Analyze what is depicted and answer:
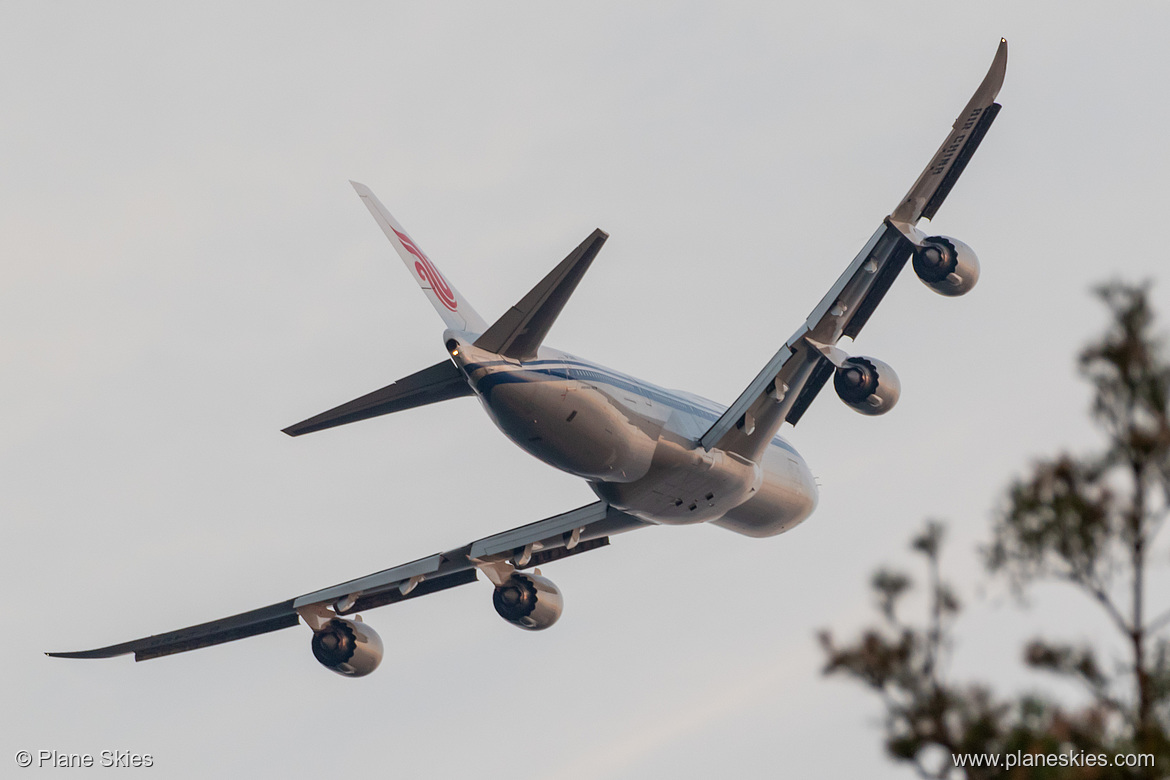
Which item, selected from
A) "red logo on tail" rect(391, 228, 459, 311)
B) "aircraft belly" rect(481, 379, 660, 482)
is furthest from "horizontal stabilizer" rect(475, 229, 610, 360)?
"red logo on tail" rect(391, 228, 459, 311)

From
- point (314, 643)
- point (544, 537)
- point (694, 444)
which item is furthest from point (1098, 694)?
point (314, 643)

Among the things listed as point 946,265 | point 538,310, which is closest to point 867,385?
point 946,265

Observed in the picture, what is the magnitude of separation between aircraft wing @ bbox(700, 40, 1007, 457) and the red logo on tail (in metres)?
5.63

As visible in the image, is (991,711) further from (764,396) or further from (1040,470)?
(764,396)

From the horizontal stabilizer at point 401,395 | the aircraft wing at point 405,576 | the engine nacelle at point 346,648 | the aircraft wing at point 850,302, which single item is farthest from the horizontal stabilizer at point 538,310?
the engine nacelle at point 346,648

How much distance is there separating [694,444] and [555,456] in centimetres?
355

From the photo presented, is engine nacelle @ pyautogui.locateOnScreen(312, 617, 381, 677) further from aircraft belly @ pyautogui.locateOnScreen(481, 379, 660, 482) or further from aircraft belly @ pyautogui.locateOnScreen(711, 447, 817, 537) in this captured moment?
aircraft belly @ pyautogui.locateOnScreen(711, 447, 817, 537)

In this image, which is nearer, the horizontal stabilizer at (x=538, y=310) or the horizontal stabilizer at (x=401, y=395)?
the horizontal stabilizer at (x=538, y=310)

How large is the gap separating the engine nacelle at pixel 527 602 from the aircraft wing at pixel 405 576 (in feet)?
1.30

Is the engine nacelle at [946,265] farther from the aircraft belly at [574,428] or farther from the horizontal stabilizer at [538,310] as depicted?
the horizontal stabilizer at [538,310]

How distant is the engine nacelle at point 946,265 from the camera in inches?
1045

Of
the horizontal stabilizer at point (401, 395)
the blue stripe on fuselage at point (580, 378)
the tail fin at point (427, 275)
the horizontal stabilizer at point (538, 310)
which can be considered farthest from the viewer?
the tail fin at point (427, 275)

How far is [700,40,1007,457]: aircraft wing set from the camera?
25.8m

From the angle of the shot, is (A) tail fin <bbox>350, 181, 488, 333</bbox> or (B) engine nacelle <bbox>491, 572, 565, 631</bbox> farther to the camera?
(B) engine nacelle <bbox>491, 572, 565, 631</bbox>
